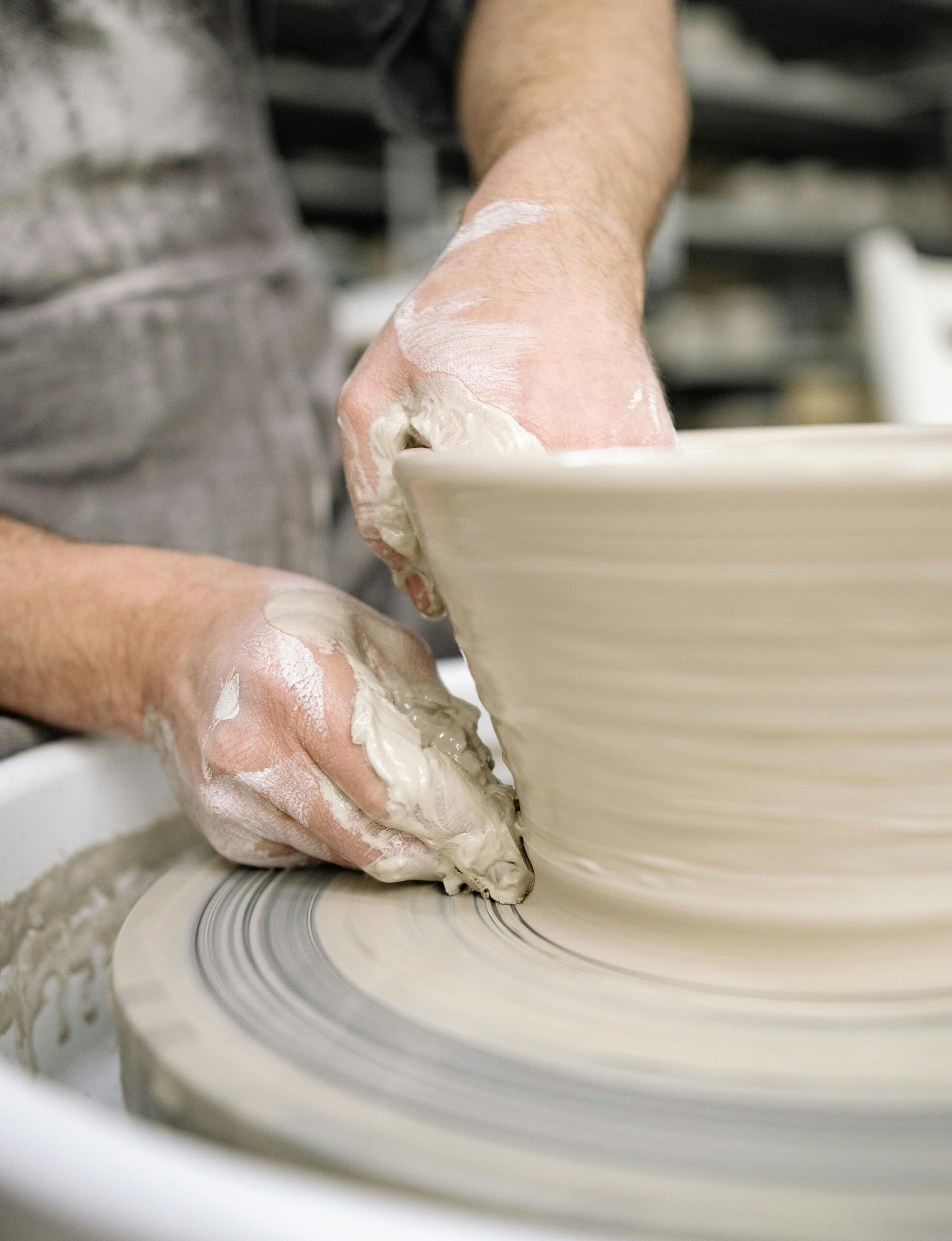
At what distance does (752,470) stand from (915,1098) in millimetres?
229

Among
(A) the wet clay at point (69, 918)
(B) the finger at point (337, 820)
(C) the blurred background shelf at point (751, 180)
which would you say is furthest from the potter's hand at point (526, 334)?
(C) the blurred background shelf at point (751, 180)

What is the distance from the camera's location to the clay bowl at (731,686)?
37 cm

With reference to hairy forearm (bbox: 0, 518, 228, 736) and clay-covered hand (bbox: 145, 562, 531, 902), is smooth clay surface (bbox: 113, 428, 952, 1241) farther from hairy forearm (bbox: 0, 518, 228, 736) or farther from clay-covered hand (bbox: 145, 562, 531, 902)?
hairy forearm (bbox: 0, 518, 228, 736)

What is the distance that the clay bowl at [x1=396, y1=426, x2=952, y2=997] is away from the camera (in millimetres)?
372

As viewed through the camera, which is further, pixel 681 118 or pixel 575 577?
pixel 681 118

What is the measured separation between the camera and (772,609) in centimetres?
39

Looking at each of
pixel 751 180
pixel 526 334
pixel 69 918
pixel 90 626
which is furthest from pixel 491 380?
pixel 751 180

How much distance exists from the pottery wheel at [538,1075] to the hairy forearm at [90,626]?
0.19 meters

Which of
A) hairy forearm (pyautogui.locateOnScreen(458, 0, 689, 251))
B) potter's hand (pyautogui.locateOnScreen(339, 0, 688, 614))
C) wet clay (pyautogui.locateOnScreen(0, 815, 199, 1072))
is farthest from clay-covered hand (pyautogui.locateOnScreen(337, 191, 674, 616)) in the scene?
wet clay (pyautogui.locateOnScreen(0, 815, 199, 1072))

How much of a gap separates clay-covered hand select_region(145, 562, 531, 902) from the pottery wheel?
4 cm

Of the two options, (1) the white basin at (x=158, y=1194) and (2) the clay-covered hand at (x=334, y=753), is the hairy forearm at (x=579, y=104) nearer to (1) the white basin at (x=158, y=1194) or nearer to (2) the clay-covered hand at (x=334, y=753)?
(2) the clay-covered hand at (x=334, y=753)

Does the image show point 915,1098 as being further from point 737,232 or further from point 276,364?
point 737,232

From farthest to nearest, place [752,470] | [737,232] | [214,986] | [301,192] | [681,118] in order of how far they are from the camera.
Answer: [737,232]
[301,192]
[681,118]
[214,986]
[752,470]

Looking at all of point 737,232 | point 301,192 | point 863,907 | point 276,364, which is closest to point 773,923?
point 863,907
